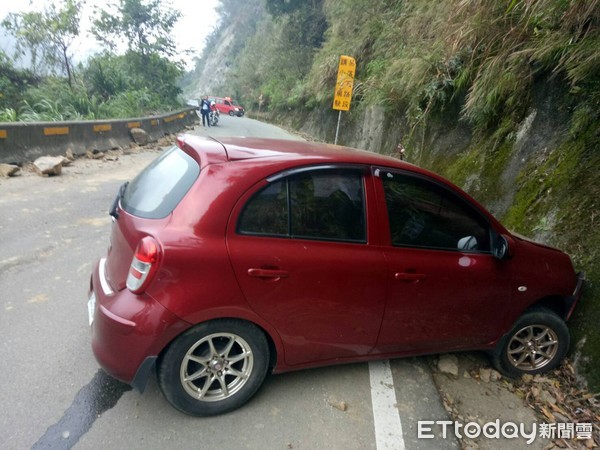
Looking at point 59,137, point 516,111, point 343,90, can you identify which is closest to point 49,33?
point 59,137

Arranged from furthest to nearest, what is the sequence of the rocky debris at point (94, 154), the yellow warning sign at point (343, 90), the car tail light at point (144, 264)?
the yellow warning sign at point (343, 90)
the rocky debris at point (94, 154)
the car tail light at point (144, 264)

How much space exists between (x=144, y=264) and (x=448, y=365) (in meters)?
2.59

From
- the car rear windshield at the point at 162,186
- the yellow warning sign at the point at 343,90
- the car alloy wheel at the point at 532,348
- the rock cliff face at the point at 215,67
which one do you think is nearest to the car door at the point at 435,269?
the car alloy wheel at the point at 532,348

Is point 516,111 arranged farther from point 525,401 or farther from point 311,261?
point 311,261

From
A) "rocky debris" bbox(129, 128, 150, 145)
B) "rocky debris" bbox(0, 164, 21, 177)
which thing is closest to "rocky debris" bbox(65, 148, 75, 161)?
"rocky debris" bbox(0, 164, 21, 177)

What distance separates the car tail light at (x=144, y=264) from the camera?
7.02 feet

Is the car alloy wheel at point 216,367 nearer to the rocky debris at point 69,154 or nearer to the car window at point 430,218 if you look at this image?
the car window at point 430,218

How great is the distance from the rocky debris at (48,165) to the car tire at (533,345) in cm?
783

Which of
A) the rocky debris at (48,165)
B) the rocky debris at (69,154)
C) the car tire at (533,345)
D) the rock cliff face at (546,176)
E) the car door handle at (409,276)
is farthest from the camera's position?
the rocky debris at (69,154)

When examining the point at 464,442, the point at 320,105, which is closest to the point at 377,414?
the point at 464,442

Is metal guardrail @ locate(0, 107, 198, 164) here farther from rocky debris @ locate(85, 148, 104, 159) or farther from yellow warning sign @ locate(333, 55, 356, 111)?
yellow warning sign @ locate(333, 55, 356, 111)

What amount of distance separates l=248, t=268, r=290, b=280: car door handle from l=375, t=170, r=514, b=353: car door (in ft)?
2.38

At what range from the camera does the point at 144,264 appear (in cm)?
217

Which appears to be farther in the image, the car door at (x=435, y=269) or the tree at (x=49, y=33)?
the tree at (x=49, y=33)
